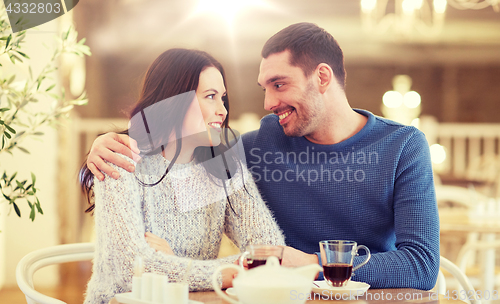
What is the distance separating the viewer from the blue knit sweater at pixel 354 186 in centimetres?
114

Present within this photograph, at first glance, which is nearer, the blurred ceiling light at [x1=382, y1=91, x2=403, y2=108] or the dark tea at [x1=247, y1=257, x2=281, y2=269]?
the dark tea at [x1=247, y1=257, x2=281, y2=269]

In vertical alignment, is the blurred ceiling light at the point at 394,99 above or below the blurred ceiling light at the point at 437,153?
above

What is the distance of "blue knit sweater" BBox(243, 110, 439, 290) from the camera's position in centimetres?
114

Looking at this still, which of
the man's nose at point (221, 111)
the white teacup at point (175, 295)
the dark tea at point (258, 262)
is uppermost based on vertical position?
the man's nose at point (221, 111)

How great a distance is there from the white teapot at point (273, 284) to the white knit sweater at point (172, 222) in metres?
0.27

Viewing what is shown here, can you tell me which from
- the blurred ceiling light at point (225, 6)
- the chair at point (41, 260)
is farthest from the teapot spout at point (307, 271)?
the blurred ceiling light at point (225, 6)

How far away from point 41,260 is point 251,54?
18.4 ft

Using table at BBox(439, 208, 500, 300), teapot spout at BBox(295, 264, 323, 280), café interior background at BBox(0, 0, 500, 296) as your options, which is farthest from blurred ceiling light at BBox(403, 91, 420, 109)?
teapot spout at BBox(295, 264, 323, 280)

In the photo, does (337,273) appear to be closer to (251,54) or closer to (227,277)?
(227,277)

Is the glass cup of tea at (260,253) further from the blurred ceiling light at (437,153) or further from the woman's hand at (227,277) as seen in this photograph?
the blurred ceiling light at (437,153)

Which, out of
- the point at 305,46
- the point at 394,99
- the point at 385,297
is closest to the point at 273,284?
the point at 385,297

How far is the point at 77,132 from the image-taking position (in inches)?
140

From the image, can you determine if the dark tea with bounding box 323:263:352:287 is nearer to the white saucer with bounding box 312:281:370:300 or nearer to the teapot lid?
the white saucer with bounding box 312:281:370:300

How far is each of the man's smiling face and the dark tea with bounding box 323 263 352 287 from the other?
564 millimetres
